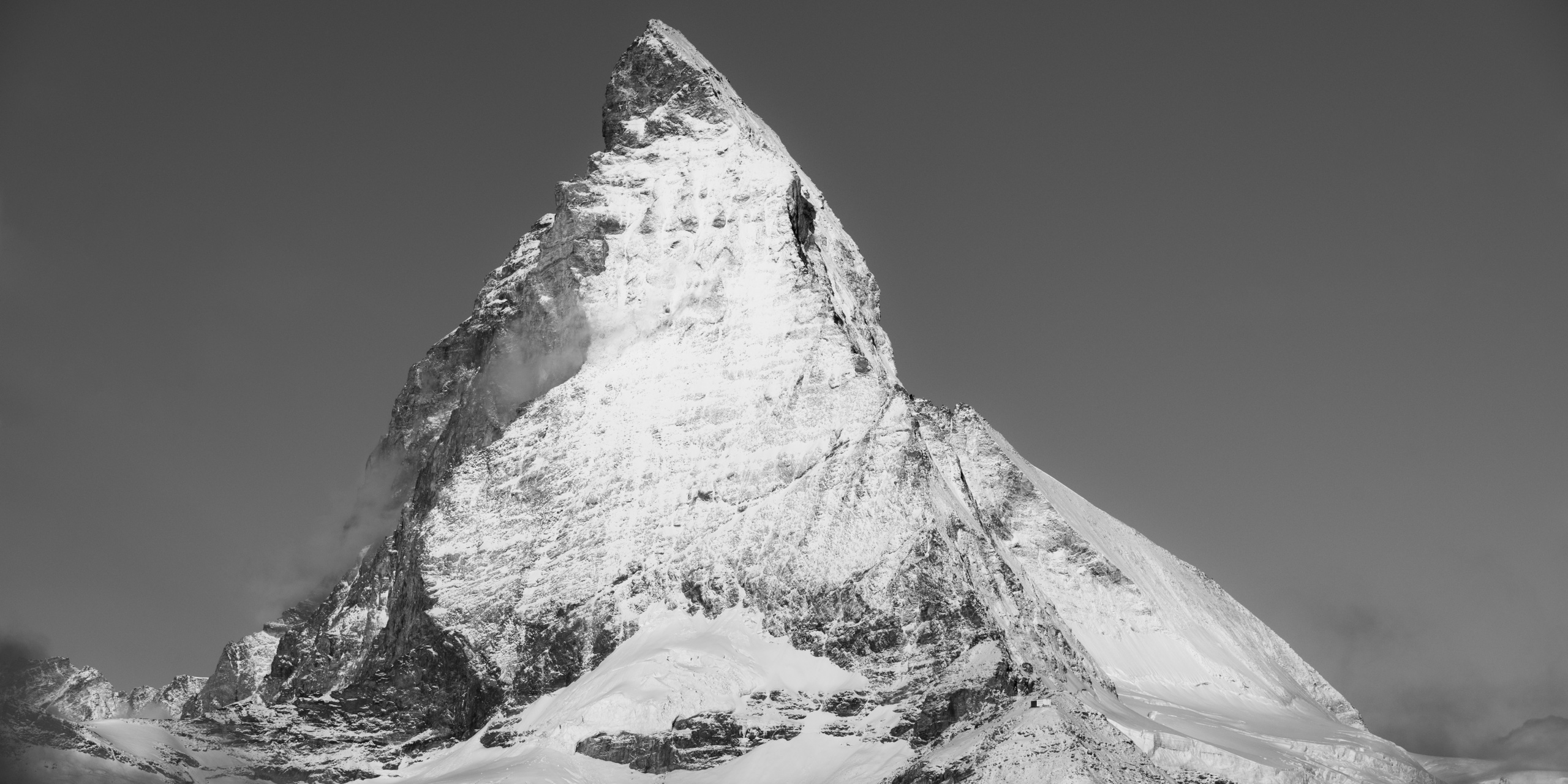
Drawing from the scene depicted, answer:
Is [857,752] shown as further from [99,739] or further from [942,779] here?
[99,739]

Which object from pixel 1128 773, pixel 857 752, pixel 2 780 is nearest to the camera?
pixel 2 780

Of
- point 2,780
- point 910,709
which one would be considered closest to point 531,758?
point 910,709

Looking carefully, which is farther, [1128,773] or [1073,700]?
[1073,700]

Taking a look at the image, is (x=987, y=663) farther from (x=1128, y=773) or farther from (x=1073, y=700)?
(x=1128, y=773)

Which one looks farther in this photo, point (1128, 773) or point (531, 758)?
point (531, 758)

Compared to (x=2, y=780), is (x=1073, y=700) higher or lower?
higher

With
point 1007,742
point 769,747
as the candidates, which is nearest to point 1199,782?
point 1007,742

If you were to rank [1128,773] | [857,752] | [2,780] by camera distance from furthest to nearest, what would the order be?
[857,752] < [1128,773] < [2,780]

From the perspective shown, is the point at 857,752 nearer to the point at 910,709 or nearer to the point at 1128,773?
the point at 910,709

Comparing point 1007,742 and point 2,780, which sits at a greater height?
point 1007,742
